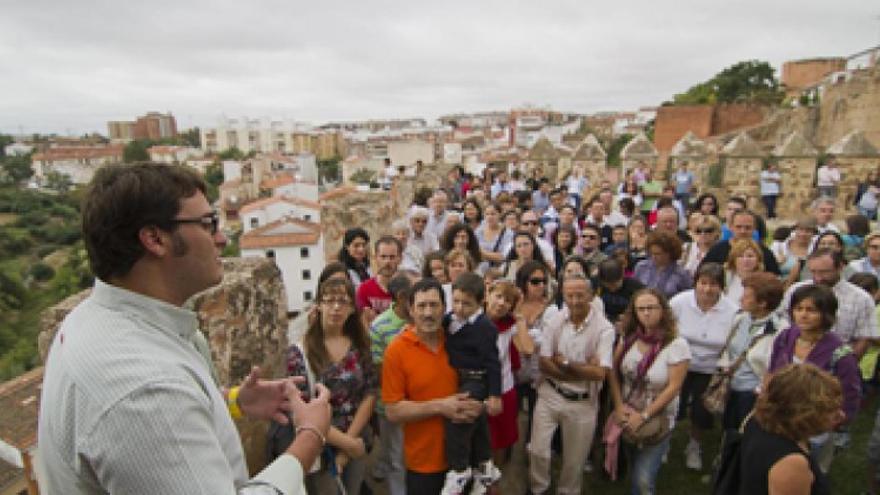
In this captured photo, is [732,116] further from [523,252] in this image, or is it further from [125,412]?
[125,412]

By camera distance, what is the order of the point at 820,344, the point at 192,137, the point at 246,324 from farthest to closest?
the point at 192,137 < the point at 820,344 < the point at 246,324

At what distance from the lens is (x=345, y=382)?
2900mm

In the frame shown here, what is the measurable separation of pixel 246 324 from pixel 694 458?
131 inches

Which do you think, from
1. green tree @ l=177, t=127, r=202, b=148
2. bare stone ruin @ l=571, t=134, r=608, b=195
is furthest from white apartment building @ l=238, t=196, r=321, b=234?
green tree @ l=177, t=127, r=202, b=148

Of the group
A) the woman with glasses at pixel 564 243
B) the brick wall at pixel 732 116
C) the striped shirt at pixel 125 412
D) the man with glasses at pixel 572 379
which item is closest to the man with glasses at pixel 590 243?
the woman with glasses at pixel 564 243

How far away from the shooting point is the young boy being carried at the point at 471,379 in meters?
2.92

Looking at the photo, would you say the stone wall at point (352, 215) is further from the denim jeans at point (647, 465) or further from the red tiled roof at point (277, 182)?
the red tiled roof at point (277, 182)

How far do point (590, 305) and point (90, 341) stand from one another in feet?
9.72

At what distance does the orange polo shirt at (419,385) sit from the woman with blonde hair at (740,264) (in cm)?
269

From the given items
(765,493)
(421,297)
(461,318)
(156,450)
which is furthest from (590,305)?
(156,450)

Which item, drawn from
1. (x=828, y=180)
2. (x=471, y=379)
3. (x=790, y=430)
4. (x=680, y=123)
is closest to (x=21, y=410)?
(x=471, y=379)

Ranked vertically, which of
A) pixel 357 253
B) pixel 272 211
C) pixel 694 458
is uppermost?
pixel 357 253

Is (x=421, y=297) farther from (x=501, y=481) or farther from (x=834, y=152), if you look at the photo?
(x=834, y=152)

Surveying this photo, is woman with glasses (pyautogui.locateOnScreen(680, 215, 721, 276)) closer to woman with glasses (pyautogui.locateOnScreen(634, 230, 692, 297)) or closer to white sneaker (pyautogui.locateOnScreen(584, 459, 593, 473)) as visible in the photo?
woman with glasses (pyautogui.locateOnScreen(634, 230, 692, 297))
